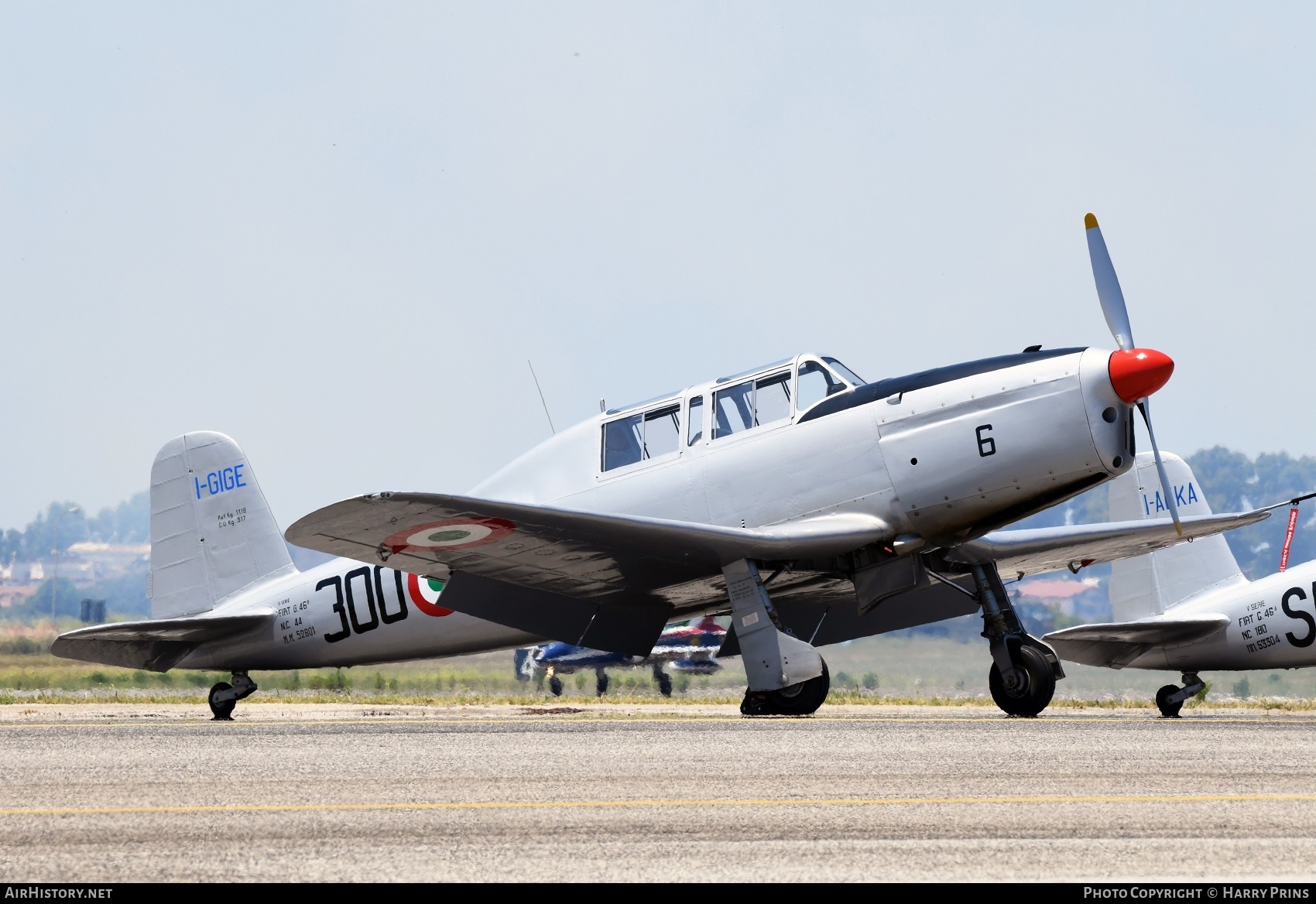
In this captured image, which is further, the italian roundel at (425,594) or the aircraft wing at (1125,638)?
the aircraft wing at (1125,638)

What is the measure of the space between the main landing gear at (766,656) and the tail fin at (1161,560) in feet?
22.9

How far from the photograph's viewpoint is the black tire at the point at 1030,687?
13.0m

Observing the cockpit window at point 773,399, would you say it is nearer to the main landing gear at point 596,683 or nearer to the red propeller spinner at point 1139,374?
the red propeller spinner at point 1139,374

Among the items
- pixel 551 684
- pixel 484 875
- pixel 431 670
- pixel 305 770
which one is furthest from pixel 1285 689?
pixel 484 875

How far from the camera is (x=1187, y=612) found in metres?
18.3

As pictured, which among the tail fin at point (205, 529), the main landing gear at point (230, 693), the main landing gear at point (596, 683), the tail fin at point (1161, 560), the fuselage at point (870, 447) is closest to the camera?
the fuselage at point (870, 447)

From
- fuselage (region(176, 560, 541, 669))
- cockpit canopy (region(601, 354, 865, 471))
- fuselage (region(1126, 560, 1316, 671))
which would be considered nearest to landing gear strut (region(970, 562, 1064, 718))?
cockpit canopy (region(601, 354, 865, 471))

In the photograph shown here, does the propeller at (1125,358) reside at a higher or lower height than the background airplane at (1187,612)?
higher

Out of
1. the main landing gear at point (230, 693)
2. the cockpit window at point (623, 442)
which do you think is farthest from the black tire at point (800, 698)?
the main landing gear at point (230, 693)

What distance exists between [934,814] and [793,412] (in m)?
7.72

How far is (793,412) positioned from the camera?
44.9ft

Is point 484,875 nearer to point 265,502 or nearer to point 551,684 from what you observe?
point 265,502

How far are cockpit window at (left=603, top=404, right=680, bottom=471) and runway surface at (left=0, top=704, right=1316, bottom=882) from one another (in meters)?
3.97

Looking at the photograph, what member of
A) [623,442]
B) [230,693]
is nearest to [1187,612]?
[623,442]
